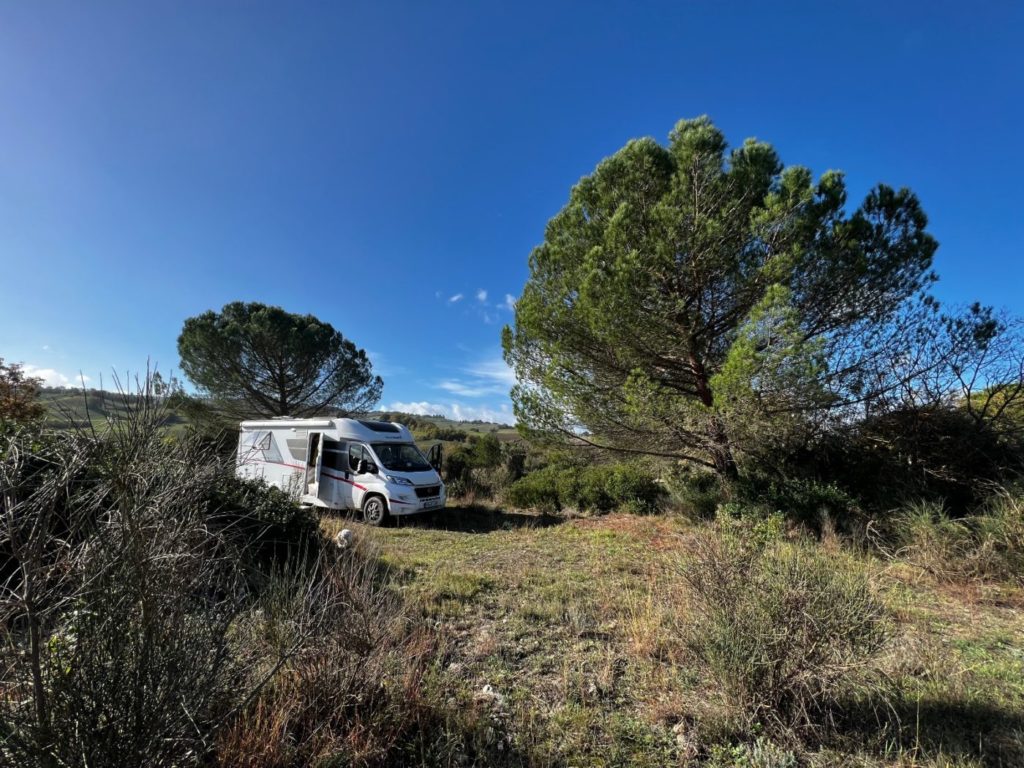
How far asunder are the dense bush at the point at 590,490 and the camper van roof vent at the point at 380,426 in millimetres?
4241

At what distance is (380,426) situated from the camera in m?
10.4

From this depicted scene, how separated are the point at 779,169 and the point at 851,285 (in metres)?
2.50

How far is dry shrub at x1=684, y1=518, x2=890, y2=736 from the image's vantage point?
7.05 feet

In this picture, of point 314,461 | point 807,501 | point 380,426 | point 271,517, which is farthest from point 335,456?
point 807,501

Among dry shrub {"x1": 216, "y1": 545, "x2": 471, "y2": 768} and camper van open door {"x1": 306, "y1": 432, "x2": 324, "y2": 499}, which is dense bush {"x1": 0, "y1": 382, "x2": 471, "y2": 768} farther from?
camper van open door {"x1": 306, "y1": 432, "x2": 324, "y2": 499}

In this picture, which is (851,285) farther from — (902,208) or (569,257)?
(569,257)

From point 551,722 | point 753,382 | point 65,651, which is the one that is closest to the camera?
point 65,651

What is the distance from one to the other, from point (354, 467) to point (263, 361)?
12683 mm

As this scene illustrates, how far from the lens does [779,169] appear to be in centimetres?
746

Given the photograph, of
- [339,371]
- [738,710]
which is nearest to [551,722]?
[738,710]

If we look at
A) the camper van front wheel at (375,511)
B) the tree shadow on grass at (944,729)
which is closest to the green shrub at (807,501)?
the tree shadow on grass at (944,729)

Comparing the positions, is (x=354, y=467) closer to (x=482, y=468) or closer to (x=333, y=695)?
(x=482, y=468)

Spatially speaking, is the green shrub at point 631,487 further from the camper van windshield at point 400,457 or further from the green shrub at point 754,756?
the green shrub at point 754,756

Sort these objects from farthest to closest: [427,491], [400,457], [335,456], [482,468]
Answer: [482,468] → [400,457] → [335,456] → [427,491]
